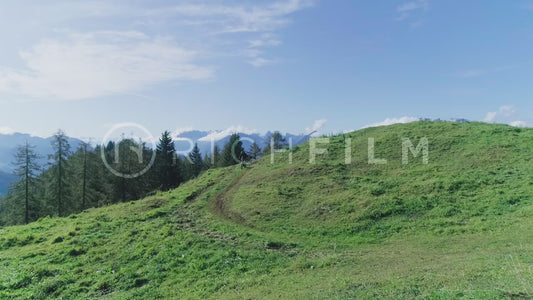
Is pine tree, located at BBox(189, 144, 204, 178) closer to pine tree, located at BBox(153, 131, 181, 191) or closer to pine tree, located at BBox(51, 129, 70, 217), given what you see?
pine tree, located at BBox(153, 131, 181, 191)

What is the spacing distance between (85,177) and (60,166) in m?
5.05

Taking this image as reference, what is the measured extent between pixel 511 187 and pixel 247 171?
2503cm

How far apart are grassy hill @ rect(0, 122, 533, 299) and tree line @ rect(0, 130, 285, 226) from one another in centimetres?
1786

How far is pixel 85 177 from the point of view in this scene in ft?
163

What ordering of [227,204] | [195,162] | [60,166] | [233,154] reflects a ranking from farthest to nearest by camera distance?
[195,162] < [233,154] < [60,166] < [227,204]

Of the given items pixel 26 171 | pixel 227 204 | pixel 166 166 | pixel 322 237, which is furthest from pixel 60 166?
pixel 322 237

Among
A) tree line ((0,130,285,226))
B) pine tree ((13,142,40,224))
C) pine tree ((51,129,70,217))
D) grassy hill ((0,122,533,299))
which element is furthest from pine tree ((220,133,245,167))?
grassy hill ((0,122,533,299))

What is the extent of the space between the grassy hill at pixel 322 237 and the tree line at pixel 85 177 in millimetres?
17863

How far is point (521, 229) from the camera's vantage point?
15562mm

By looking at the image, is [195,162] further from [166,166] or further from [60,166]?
[60,166]

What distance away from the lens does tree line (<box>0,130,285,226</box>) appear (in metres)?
44.6

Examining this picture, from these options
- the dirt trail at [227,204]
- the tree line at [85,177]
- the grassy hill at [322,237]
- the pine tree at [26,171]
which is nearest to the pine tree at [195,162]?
the tree line at [85,177]

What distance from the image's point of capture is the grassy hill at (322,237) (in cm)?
1235

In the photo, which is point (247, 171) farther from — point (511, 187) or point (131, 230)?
point (511, 187)
